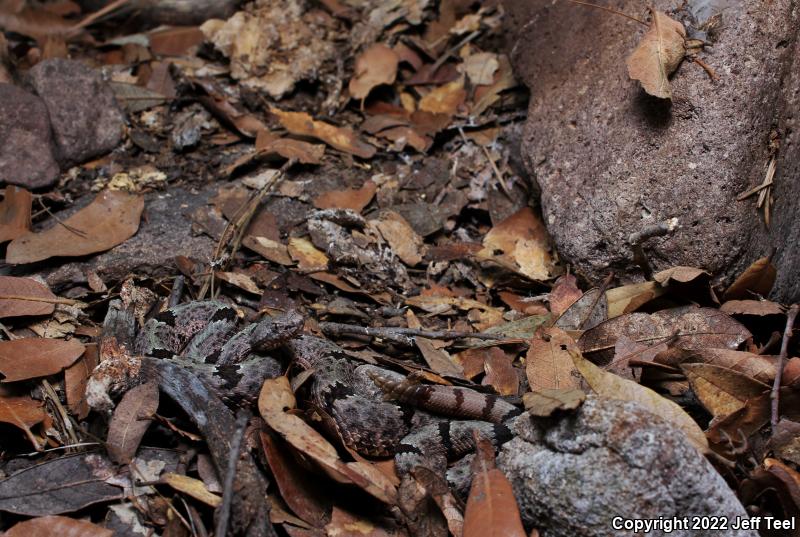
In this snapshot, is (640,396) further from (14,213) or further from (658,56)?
(14,213)

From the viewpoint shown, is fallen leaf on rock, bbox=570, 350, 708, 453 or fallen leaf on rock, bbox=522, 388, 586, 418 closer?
fallen leaf on rock, bbox=522, 388, 586, 418

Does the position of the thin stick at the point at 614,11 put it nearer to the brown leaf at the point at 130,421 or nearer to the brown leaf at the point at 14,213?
the brown leaf at the point at 130,421

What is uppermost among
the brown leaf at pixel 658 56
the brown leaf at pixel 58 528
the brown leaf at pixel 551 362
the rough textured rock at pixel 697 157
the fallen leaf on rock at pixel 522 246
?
the brown leaf at pixel 658 56

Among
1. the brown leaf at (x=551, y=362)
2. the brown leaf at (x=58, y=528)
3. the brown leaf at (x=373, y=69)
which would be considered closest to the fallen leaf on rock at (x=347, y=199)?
the brown leaf at (x=373, y=69)

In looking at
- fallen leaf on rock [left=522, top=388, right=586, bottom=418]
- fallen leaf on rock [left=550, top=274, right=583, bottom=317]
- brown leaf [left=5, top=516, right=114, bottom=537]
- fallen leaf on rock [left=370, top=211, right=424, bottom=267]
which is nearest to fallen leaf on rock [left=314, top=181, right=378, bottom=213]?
fallen leaf on rock [left=370, top=211, right=424, bottom=267]

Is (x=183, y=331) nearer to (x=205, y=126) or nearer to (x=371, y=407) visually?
(x=371, y=407)

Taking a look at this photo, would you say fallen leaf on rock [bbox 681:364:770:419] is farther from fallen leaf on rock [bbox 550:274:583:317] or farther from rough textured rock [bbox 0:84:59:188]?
rough textured rock [bbox 0:84:59:188]
